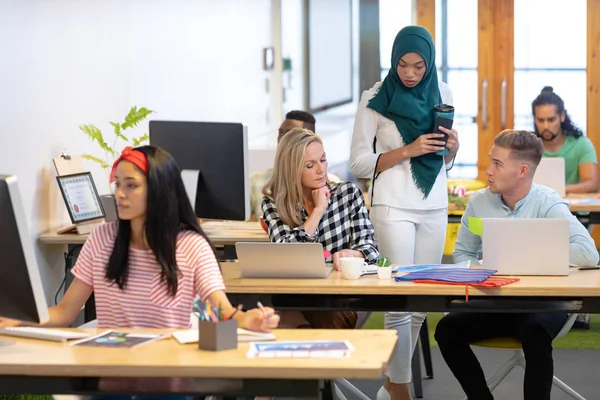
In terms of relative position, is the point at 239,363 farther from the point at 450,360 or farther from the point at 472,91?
the point at 472,91

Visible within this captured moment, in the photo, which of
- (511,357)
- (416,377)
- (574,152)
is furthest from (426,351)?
(574,152)

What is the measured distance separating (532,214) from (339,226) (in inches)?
29.7

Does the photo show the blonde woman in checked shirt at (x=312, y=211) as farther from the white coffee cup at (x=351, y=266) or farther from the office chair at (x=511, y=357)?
the office chair at (x=511, y=357)

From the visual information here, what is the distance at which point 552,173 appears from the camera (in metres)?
5.94

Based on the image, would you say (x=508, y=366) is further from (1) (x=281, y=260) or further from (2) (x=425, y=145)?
(1) (x=281, y=260)

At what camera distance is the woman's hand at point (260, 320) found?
107 inches

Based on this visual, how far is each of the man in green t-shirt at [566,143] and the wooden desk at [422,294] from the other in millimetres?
2820

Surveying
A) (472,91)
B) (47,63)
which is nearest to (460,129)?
(472,91)

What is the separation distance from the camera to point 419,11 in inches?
336

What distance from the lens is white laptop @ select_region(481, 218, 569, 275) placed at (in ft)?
11.6

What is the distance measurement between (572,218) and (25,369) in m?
2.24

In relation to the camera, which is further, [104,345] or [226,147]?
[226,147]

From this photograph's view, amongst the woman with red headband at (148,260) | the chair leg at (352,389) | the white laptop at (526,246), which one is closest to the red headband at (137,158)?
the woman with red headband at (148,260)

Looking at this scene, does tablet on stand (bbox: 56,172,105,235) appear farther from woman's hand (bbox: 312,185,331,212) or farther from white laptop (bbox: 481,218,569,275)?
white laptop (bbox: 481,218,569,275)
